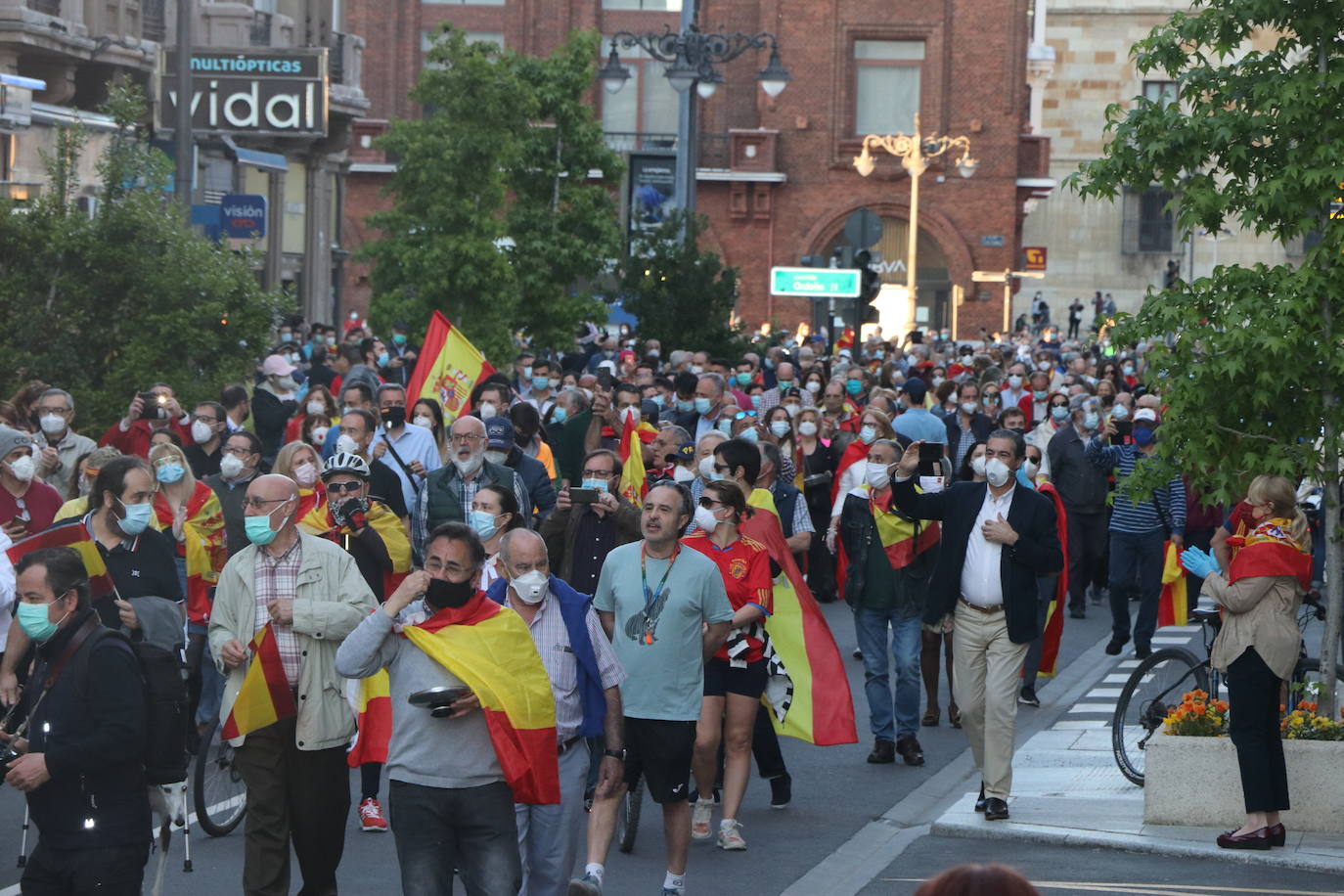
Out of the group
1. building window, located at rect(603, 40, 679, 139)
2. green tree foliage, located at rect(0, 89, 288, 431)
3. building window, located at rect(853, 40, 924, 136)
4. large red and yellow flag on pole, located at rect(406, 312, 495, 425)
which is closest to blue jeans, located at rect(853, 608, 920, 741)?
green tree foliage, located at rect(0, 89, 288, 431)

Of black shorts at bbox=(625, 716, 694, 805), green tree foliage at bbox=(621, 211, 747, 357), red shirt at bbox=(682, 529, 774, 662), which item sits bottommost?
black shorts at bbox=(625, 716, 694, 805)

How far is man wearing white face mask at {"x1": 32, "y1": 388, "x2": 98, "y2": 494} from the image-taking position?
13641 millimetres

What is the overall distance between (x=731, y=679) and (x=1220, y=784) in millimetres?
2423

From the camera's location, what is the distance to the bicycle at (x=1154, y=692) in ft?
37.9

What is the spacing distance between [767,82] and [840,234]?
1001 inches

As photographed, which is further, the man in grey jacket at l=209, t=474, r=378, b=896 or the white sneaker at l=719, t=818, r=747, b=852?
the white sneaker at l=719, t=818, r=747, b=852

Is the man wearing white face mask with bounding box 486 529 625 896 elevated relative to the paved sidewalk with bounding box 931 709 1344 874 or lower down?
elevated

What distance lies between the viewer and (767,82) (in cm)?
3041

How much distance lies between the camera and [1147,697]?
1178 centimetres

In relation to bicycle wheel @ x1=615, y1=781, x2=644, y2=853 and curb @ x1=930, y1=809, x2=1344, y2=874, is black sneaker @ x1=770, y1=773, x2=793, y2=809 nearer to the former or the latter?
curb @ x1=930, y1=809, x2=1344, y2=874

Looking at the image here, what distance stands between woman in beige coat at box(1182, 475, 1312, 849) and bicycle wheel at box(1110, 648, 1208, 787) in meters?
1.64

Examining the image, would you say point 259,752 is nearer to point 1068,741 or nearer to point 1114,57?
point 1068,741

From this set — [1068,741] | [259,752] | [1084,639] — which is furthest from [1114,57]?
[259,752]

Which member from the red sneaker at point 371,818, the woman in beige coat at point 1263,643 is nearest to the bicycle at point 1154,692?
the woman in beige coat at point 1263,643
